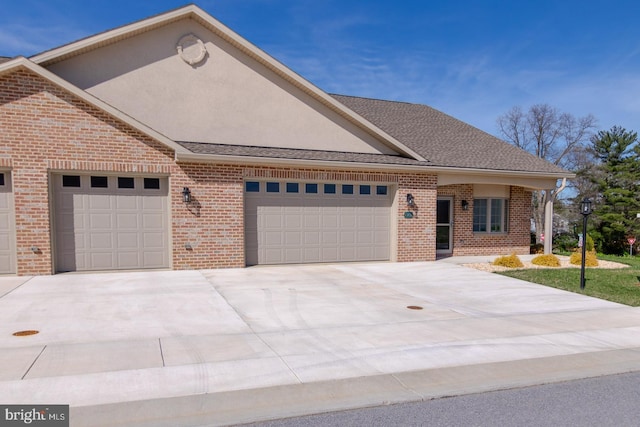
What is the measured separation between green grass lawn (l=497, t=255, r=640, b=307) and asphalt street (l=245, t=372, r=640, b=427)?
17.1 feet

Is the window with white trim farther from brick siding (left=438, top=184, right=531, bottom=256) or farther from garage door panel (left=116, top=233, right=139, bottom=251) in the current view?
garage door panel (left=116, top=233, right=139, bottom=251)

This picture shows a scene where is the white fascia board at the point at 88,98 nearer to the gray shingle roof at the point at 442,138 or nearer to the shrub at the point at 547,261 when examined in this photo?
the gray shingle roof at the point at 442,138

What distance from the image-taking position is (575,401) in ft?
13.9

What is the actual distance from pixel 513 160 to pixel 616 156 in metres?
19.6

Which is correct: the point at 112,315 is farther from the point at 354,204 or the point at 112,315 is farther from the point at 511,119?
the point at 511,119

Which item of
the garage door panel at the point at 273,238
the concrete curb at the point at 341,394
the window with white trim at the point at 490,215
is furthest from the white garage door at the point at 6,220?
the window with white trim at the point at 490,215

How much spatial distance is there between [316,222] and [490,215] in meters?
7.40

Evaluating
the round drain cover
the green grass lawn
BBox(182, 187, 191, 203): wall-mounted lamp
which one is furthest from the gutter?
the round drain cover

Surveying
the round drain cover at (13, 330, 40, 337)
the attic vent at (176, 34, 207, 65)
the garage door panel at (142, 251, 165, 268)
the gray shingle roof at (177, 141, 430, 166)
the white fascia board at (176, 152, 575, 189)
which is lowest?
the round drain cover at (13, 330, 40, 337)

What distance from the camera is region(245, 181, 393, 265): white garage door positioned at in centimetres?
1229

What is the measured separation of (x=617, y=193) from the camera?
2669cm

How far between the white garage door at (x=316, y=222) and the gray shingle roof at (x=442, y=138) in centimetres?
265

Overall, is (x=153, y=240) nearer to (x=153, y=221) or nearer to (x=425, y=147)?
(x=153, y=221)

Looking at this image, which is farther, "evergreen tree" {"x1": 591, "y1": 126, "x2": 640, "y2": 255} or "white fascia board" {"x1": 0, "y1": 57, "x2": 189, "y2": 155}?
"evergreen tree" {"x1": 591, "y1": 126, "x2": 640, "y2": 255}
